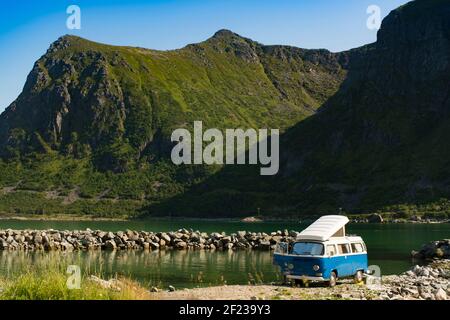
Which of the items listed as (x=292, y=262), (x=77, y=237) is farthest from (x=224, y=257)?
(x=292, y=262)

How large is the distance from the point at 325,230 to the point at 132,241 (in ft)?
158

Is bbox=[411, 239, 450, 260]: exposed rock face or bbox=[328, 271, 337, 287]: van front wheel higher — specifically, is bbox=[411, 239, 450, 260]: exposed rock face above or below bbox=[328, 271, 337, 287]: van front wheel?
below

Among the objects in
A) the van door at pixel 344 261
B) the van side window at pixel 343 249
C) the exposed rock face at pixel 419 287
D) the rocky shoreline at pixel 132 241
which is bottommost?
the rocky shoreline at pixel 132 241

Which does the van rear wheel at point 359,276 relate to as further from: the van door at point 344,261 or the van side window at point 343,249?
the van side window at point 343,249

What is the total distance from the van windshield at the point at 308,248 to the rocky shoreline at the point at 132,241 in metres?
40.1

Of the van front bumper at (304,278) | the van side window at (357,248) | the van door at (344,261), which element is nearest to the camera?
the van front bumper at (304,278)

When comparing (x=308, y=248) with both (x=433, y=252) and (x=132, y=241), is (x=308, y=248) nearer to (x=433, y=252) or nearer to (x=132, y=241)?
(x=433, y=252)

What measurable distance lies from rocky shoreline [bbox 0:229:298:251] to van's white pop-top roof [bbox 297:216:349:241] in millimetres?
38262

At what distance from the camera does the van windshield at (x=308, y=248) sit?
3350cm

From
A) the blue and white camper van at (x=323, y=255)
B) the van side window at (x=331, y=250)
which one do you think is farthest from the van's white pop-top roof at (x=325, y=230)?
the van side window at (x=331, y=250)

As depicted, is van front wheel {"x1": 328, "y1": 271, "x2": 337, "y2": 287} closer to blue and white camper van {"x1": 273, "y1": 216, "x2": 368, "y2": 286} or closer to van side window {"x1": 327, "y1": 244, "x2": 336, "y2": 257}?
blue and white camper van {"x1": 273, "y1": 216, "x2": 368, "y2": 286}

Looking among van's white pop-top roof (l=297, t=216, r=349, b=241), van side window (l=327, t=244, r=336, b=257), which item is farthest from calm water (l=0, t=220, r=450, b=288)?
van side window (l=327, t=244, r=336, b=257)

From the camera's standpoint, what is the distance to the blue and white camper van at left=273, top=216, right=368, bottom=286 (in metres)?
33.3

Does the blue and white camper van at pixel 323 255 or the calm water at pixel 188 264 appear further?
the calm water at pixel 188 264
